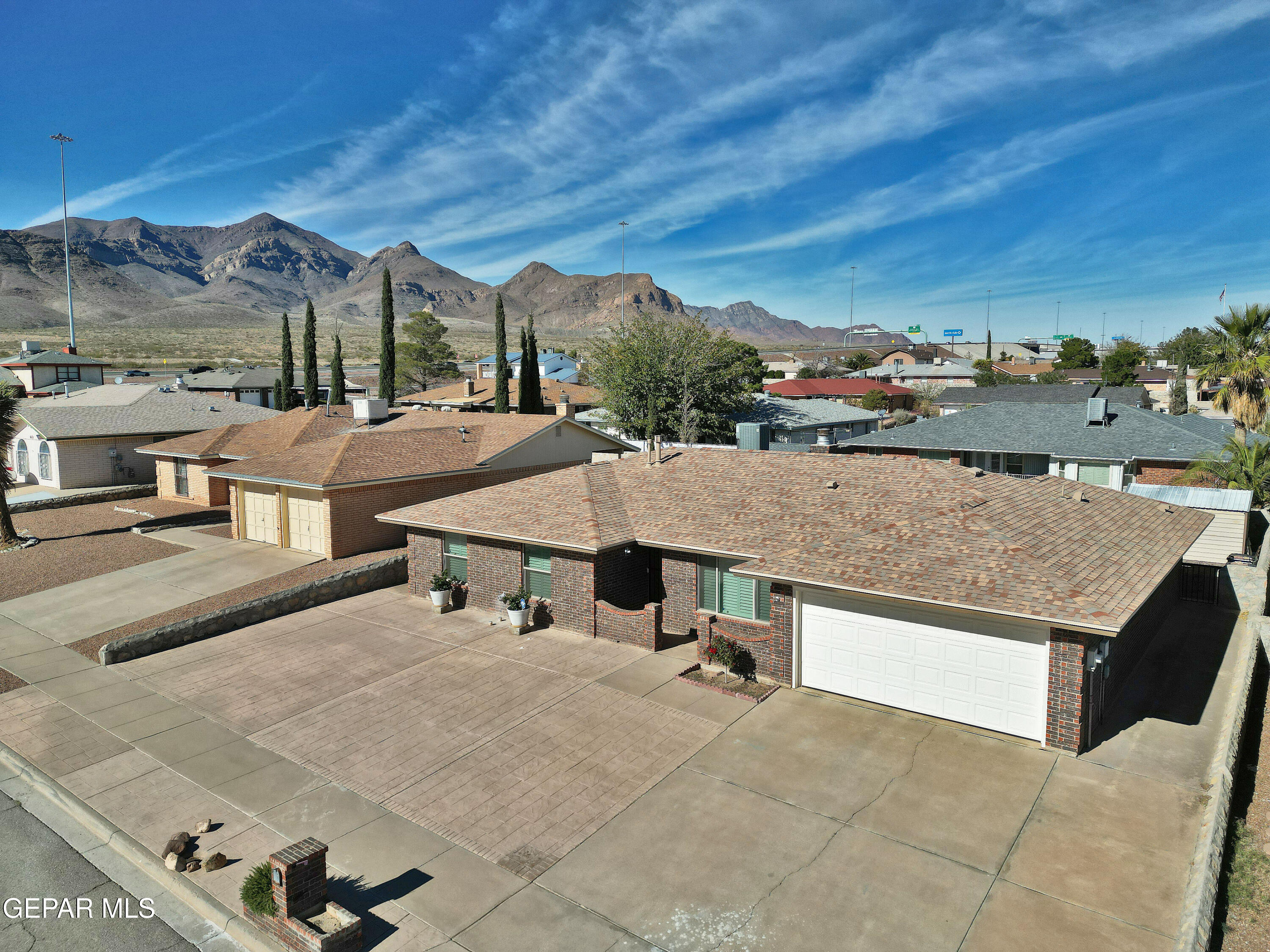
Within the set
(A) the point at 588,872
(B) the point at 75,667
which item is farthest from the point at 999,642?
(B) the point at 75,667

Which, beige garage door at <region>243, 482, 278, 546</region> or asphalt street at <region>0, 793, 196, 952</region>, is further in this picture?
beige garage door at <region>243, 482, 278, 546</region>

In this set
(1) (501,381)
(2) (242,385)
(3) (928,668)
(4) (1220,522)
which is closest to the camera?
(3) (928,668)

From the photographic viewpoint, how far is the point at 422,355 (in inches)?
3233

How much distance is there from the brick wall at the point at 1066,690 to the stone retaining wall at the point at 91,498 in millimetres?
39137

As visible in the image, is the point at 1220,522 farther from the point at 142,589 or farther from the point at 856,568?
the point at 142,589

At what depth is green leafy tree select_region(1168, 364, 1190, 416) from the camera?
63500 millimetres

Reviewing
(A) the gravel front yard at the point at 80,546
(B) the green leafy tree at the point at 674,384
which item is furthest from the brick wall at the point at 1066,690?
(B) the green leafy tree at the point at 674,384

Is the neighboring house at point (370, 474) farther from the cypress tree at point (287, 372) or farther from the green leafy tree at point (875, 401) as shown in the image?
the green leafy tree at point (875, 401)

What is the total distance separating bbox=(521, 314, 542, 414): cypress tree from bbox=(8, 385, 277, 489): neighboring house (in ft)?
49.9

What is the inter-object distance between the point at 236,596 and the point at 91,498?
21.5 meters

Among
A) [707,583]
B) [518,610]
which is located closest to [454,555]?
[518,610]

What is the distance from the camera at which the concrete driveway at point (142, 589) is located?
746 inches

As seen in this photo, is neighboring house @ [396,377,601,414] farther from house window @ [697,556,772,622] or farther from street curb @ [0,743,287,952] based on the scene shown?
street curb @ [0,743,287,952]

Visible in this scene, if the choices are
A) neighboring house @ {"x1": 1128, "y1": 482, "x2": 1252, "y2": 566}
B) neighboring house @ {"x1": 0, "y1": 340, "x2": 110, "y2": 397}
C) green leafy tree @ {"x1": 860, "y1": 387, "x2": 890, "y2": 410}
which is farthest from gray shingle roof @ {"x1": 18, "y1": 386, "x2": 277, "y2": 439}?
green leafy tree @ {"x1": 860, "y1": 387, "x2": 890, "y2": 410}
